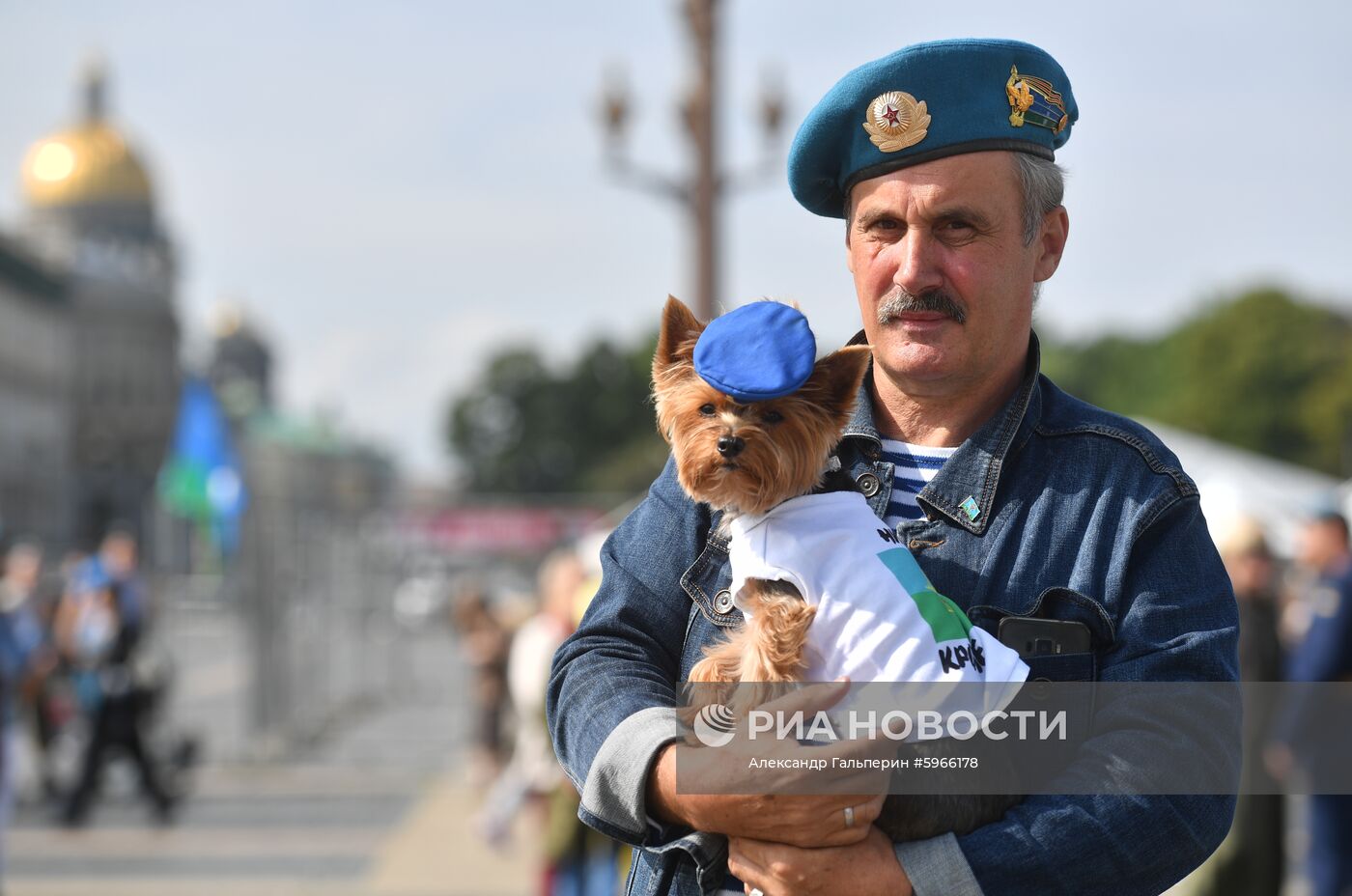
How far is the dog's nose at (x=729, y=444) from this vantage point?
249 centimetres

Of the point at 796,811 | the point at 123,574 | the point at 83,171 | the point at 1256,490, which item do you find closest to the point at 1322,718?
the point at 796,811

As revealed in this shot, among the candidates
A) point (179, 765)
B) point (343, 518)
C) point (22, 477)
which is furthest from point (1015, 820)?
point (22, 477)

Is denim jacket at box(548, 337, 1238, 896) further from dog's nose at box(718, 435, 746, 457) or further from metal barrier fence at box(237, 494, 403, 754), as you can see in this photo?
metal barrier fence at box(237, 494, 403, 754)

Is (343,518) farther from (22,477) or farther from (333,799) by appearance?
(22,477)

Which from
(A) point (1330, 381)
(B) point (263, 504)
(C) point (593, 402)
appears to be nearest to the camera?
(B) point (263, 504)

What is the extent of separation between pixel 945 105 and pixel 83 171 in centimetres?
11487

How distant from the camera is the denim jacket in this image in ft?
7.39

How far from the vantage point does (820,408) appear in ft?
8.31

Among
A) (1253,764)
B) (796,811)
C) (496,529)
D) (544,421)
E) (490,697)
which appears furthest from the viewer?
(544,421)

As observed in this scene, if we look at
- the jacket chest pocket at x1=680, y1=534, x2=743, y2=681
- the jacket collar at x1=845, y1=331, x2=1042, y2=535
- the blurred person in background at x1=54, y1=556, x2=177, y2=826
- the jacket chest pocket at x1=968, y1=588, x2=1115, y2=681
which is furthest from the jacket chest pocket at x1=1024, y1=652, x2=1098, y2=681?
the blurred person in background at x1=54, y1=556, x2=177, y2=826

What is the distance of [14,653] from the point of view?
9789 millimetres

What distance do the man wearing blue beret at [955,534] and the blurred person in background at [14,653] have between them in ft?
25.4

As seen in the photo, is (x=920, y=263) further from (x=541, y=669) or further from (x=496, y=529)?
(x=496, y=529)

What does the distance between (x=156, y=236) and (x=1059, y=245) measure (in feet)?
371
